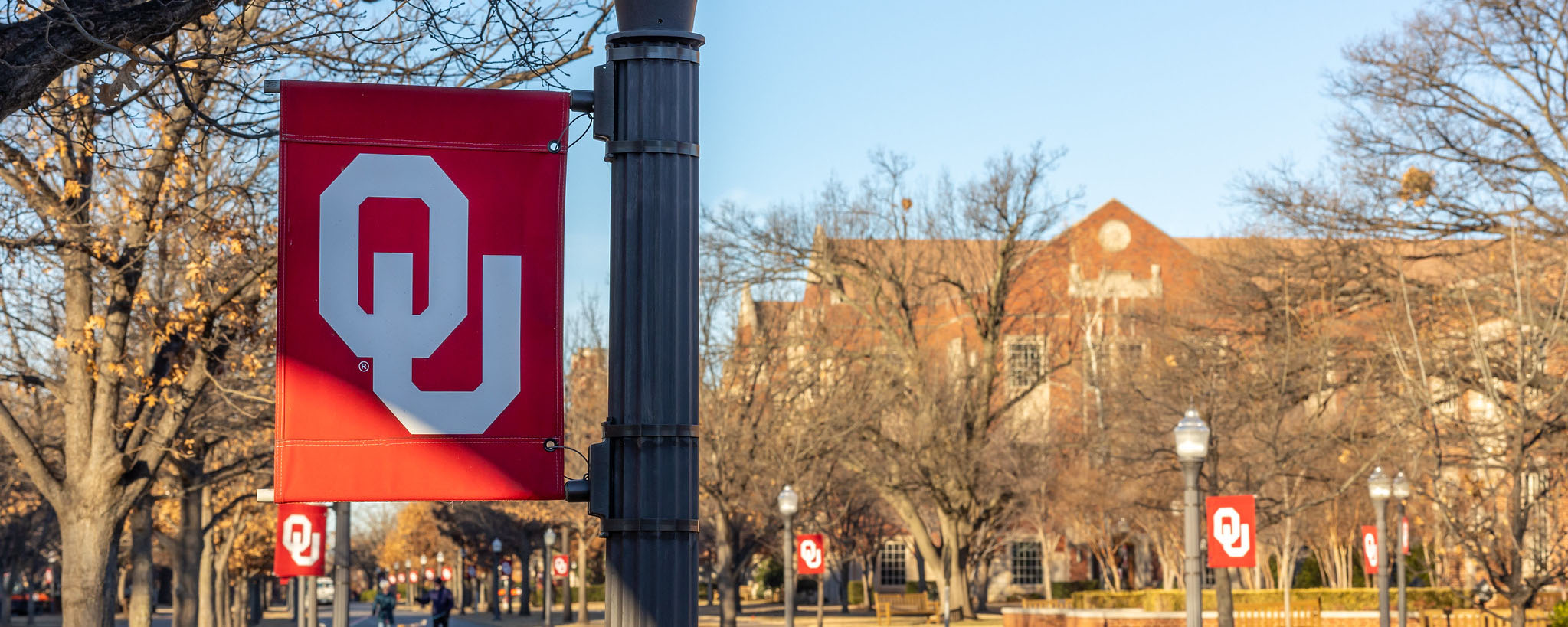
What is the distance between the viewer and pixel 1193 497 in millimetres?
13547

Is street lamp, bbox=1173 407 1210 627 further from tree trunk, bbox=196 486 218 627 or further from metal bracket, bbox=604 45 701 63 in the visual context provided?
tree trunk, bbox=196 486 218 627

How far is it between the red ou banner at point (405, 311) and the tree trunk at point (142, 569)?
72.5ft

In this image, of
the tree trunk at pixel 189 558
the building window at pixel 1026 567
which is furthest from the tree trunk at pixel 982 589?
the tree trunk at pixel 189 558

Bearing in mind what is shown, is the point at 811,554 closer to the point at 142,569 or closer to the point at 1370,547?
the point at 1370,547

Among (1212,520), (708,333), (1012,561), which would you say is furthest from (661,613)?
(1012,561)

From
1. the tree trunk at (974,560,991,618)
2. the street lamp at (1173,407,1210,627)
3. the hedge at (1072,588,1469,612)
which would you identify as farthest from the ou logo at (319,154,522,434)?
the tree trunk at (974,560,991,618)

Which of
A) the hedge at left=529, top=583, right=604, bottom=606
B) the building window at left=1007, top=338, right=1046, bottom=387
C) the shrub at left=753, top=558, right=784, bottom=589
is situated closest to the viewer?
the building window at left=1007, top=338, right=1046, bottom=387

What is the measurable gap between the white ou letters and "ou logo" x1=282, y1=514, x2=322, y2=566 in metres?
9.83

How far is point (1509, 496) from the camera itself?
61.4ft

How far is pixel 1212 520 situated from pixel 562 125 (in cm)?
1379

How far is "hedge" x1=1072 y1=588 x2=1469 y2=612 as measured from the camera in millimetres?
35625

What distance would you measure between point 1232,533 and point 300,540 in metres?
10.1

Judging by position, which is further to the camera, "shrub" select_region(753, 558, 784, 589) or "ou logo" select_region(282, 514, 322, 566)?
"shrub" select_region(753, 558, 784, 589)

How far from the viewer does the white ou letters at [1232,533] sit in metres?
15.9
